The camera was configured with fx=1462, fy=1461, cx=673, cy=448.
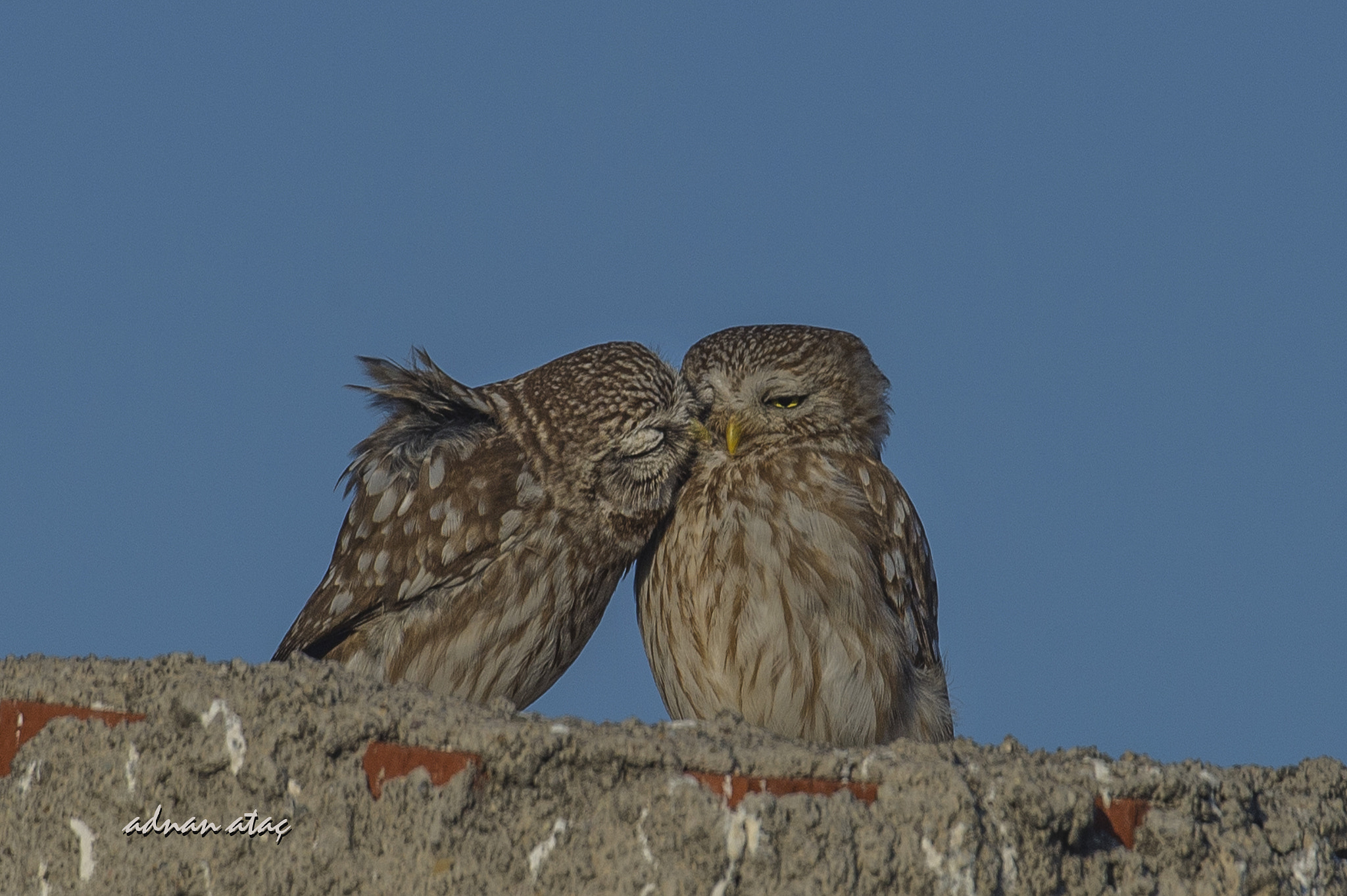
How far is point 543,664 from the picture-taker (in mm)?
4906

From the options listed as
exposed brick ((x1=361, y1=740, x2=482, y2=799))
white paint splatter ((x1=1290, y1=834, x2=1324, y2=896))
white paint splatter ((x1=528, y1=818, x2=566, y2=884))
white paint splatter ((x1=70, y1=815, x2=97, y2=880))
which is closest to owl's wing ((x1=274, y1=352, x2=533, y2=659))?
white paint splatter ((x1=70, y1=815, x2=97, y2=880))

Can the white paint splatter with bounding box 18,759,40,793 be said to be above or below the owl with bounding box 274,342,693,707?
below

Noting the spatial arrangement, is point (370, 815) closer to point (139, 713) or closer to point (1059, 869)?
point (139, 713)

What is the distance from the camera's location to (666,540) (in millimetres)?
4973

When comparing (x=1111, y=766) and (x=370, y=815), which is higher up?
(x=1111, y=766)

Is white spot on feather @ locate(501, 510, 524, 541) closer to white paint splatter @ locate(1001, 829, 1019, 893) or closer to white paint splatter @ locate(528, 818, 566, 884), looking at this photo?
white paint splatter @ locate(528, 818, 566, 884)

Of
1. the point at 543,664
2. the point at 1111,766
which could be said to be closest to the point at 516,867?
the point at 1111,766

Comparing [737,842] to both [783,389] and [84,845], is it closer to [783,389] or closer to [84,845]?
[84,845]

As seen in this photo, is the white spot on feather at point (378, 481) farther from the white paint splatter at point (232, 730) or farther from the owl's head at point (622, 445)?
the white paint splatter at point (232, 730)

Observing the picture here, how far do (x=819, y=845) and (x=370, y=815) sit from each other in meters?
0.76

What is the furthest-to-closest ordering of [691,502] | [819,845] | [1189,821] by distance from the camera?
1. [691,502]
2. [1189,821]
3. [819,845]

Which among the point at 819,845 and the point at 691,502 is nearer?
the point at 819,845

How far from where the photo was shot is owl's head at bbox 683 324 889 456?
4977 mm

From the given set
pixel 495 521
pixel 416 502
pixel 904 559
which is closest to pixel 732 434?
pixel 904 559
